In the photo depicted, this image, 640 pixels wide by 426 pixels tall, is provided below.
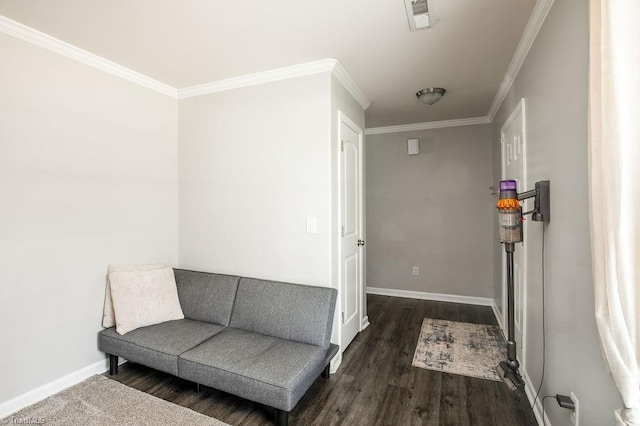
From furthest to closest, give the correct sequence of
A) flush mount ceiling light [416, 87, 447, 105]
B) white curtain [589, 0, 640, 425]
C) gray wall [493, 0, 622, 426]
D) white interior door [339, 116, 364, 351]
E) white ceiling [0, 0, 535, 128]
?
flush mount ceiling light [416, 87, 447, 105]
white interior door [339, 116, 364, 351]
white ceiling [0, 0, 535, 128]
gray wall [493, 0, 622, 426]
white curtain [589, 0, 640, 425]

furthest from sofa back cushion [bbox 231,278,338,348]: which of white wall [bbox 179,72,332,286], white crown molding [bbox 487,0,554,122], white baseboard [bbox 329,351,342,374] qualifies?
white crown molding [bbox 487,0,554,122]

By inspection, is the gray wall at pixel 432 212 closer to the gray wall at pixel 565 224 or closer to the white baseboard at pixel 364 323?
the white baseboard at pixel 364 323

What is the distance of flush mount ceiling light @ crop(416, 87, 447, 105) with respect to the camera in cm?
301

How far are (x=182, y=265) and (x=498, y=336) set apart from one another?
336 centimetres

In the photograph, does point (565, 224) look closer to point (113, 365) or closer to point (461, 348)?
point (461, 348)

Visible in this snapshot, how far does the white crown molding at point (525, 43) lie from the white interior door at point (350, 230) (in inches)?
55.3

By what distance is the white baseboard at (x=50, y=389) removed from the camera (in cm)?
191

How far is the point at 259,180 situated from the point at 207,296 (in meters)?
1.12

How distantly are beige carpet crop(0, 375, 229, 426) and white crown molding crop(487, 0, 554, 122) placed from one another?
310 centimetres

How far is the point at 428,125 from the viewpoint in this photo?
4.27m

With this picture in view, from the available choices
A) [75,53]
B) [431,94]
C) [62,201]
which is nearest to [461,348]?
[431,94]

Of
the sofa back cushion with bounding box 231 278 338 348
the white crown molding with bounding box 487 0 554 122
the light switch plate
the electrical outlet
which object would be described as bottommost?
the electrical outlet

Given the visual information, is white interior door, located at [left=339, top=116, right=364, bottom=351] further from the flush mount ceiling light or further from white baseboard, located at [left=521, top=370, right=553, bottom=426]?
white baseboard, located at [left=521, top=370, right=553, bottom=426]

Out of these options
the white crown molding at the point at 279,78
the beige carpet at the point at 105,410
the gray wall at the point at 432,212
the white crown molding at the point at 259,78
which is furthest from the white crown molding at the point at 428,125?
the beige carpet at the point at 105,410
